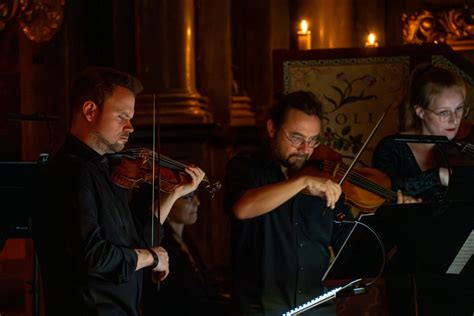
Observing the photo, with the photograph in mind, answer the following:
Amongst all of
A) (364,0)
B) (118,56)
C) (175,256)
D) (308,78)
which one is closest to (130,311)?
(175,256)

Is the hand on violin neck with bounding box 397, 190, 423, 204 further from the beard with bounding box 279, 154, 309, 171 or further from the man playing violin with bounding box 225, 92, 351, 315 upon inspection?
the beard with bounding box 279, 154, 309, 171

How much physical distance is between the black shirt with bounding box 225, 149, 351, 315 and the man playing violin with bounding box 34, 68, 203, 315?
513 mm

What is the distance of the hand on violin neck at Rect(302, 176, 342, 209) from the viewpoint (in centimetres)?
344

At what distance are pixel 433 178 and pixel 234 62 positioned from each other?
4.71 metres

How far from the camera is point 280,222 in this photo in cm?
367

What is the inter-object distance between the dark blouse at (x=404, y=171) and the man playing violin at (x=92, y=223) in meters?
1.27

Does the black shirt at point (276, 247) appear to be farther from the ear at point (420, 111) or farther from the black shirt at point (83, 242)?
the ear at point (420, 111)

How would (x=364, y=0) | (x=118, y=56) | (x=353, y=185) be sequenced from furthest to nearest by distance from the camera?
(x=364, y=0), (x=118, y=56), (x=353, y=185)

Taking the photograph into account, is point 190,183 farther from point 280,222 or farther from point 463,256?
point 463,256

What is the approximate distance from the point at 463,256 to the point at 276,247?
26.1 inches

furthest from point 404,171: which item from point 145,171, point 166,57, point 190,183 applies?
point 166,57

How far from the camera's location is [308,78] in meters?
5.38

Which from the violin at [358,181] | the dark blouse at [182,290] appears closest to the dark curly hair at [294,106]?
the violin at [358,181]

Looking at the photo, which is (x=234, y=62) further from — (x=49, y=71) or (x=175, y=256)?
(x=175, y=256)
